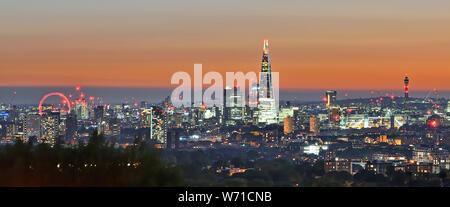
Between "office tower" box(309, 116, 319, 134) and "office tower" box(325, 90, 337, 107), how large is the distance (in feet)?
24.0

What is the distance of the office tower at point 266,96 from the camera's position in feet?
244

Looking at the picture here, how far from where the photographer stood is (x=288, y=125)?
65.9 m

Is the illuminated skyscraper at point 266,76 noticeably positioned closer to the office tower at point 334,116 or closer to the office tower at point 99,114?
the office tower at point 334,116

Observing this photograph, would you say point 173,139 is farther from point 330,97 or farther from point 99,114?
point 330,97

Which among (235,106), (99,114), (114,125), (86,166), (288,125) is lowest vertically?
(288,125)

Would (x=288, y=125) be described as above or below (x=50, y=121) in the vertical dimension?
below

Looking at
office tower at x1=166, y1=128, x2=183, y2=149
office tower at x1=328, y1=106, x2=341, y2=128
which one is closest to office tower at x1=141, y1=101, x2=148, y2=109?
office tower at x1=166, y1=128, x2=183, y2=149

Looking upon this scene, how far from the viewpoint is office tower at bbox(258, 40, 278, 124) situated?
74.3 metres

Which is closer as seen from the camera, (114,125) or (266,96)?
(114,125)

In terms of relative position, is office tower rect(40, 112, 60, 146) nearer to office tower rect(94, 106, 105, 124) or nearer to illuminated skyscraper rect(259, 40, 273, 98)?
office tower rect(94, 106, 105, 124)

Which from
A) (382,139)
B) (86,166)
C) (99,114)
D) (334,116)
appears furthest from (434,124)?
(86,166)

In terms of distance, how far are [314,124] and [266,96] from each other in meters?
12.6

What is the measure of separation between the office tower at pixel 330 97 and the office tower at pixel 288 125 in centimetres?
1082
